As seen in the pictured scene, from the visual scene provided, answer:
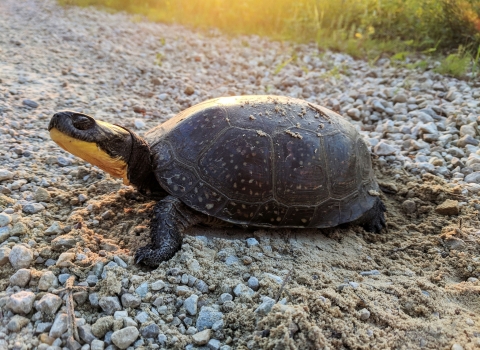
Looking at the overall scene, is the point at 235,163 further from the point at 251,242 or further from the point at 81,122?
the point at 81,122

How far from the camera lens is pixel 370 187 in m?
3.59

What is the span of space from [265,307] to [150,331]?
0.69 meters

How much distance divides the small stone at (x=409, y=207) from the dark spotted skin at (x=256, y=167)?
1.93ft

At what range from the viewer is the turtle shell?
3.03 meters

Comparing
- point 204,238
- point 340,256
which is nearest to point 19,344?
point 204,238

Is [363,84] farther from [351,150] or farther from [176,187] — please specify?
[176,187]

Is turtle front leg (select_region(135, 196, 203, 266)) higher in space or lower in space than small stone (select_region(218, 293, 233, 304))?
higher

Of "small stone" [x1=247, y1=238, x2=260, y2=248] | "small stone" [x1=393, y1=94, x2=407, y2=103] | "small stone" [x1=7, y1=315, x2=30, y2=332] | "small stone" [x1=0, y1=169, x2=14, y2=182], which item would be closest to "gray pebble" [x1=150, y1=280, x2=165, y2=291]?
"small stone" [x1=7, y1=315, x2=30, y2=332]

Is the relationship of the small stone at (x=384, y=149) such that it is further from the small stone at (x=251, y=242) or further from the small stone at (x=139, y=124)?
the small stone at (x=139, y=124)

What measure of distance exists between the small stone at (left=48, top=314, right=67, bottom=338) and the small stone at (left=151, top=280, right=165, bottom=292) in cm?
53

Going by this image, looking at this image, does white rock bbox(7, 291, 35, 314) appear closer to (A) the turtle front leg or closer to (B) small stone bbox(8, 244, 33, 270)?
(B) small stone bbox(8, 244, 33, 270)

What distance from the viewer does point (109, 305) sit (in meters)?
2.26

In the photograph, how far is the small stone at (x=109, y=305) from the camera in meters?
2.25

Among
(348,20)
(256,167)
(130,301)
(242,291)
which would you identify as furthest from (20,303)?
(348,20)
